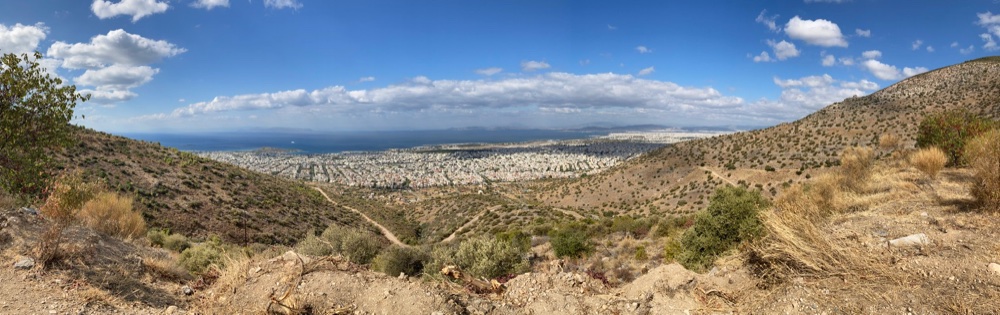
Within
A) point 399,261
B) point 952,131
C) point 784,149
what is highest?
point 952,131

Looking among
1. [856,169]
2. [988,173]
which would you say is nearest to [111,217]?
[988,173]

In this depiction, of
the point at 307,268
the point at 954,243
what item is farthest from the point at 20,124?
the point at 954,243

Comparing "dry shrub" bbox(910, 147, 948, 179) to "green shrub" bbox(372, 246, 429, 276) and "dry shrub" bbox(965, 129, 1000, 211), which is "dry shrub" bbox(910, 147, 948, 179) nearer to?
"dry shrub" bbox(965, 129, 1000, 211)

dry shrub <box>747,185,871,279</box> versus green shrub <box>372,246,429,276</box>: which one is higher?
dry shrub <box>747,185,871,279</box>

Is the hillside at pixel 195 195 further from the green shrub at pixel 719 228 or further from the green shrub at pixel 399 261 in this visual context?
the green shrub at pixel 719 228

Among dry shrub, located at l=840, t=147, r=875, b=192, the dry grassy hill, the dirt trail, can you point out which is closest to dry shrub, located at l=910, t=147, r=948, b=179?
dry shrub, located at l=840, t=147, r=875, b=192

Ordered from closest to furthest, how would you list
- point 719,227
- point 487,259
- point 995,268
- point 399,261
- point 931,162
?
point 995,268 < point 719,227 < point 931,162 < point 487,259 < point 399,261

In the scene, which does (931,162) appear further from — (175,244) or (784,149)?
(784,149)
